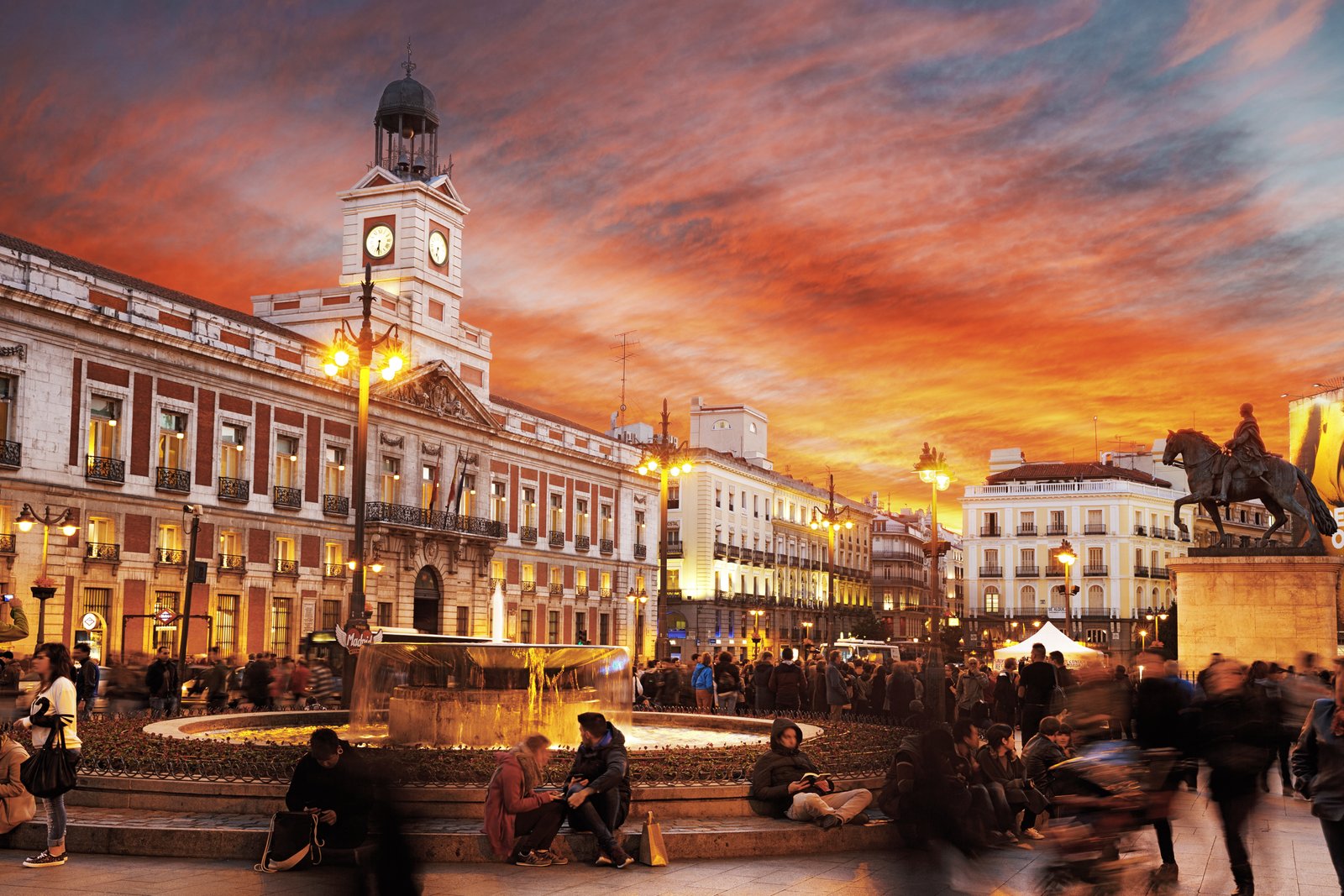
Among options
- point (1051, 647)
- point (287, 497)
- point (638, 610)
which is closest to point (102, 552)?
point (287, 497)

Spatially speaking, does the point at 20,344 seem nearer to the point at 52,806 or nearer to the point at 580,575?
the point at 52,806

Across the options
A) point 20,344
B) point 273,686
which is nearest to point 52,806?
point 273,686

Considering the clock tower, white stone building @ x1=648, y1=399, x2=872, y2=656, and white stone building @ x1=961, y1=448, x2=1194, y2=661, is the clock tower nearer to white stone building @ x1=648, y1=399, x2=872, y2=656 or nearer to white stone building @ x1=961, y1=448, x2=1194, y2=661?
white stone building @ x1=648, y1=399, x2=872, y2=656

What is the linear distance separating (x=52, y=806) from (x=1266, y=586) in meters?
18.8

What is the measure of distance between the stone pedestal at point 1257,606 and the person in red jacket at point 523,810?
15.1m

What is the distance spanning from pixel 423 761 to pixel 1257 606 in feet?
51.0

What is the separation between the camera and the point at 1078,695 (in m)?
8.41

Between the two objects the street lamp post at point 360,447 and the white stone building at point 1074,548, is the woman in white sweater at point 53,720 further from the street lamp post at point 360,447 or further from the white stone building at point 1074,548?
the white stone building at point 1074,548

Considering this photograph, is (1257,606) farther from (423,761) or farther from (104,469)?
(104,469)

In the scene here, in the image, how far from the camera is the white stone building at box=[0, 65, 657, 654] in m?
33.1

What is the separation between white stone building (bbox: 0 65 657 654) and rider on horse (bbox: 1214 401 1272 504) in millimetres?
15584

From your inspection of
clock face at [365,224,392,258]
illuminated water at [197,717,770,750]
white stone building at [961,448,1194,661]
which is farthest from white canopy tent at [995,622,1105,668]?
white stone building at [961,448,1194,661]

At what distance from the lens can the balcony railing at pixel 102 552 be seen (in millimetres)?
33688

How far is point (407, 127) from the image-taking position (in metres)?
53.1
